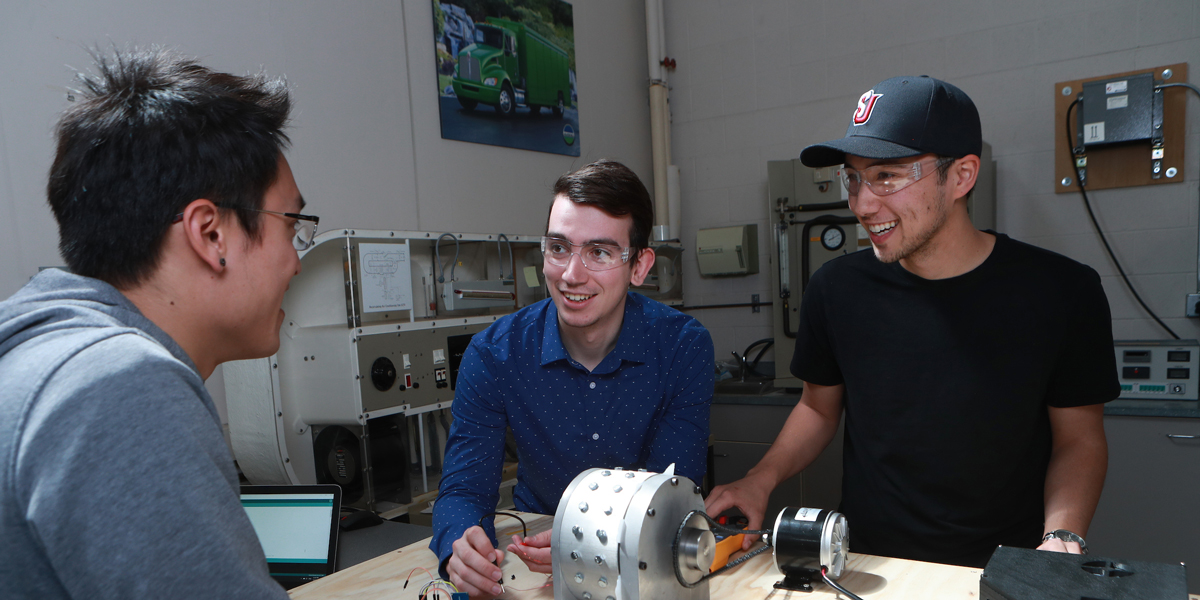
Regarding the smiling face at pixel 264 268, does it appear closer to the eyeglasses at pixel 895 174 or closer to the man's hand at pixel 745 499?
the man's hand at pixel 745 499

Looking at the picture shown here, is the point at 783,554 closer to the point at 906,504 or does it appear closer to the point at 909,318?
the point at 906,504

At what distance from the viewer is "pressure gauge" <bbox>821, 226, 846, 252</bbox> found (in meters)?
3.22

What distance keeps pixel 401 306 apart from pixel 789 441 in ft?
4.43

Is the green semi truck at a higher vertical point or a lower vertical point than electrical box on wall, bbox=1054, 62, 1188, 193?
higher

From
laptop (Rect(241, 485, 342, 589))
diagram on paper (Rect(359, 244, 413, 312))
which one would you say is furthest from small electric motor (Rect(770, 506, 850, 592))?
diagram on paper (Rect(359, 244, 413, 312))

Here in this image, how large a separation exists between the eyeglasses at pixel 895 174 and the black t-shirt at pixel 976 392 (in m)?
0.21

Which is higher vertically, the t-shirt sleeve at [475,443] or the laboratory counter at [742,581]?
the t-shirt sleeve at [475,443]

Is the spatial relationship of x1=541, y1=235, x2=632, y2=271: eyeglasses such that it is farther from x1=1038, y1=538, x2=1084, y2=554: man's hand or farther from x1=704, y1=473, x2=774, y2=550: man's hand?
x1=1038, y1=538, x2=1084, y2=554: man's hand

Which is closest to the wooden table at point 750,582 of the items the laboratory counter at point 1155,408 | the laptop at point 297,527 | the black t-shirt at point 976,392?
the black t-shirt at point 976,392

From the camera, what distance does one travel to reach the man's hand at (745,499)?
3.96 feet

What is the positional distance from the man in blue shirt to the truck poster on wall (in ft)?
6.26

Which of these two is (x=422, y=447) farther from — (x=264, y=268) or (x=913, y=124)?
(x=913, y=124)

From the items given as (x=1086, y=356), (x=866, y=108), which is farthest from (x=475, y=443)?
(x=1086, y=356)

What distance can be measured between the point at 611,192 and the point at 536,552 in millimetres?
712
